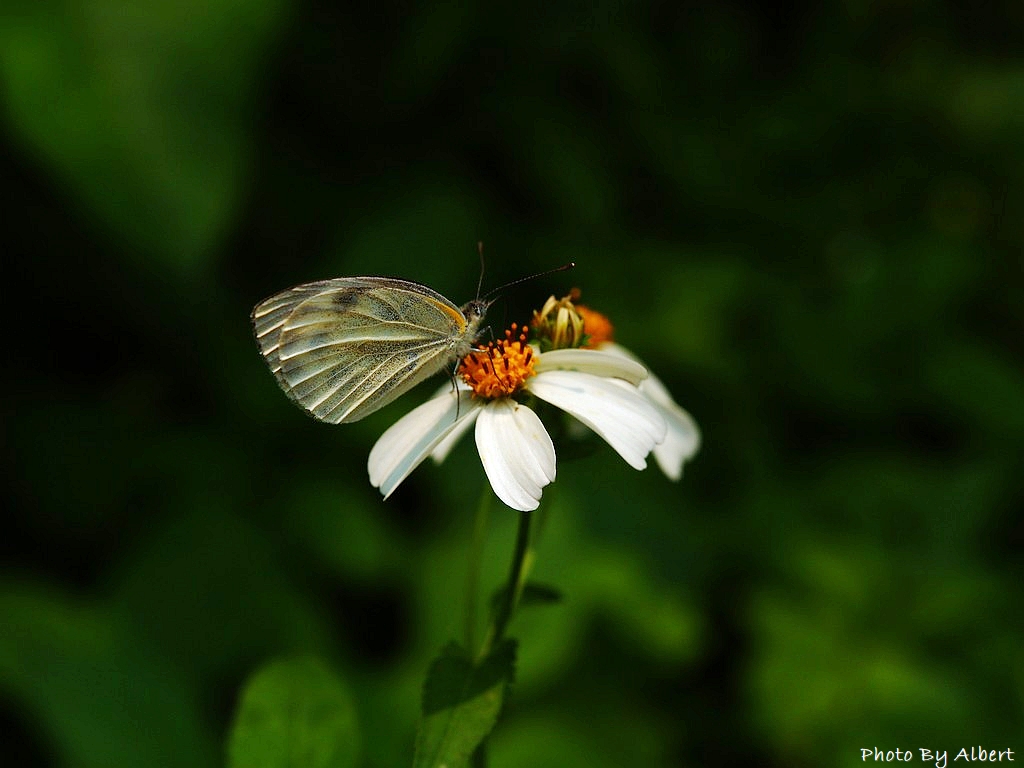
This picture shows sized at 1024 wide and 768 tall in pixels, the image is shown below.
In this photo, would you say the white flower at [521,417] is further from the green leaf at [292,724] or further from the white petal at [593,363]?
the green leaf at [292,724]

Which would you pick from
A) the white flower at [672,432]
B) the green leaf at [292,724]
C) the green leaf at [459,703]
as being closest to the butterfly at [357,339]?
the white flower at [672,432]

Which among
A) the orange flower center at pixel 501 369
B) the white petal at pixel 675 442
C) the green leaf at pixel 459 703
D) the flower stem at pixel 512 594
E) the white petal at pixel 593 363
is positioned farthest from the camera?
the white petal at pixel 675 442

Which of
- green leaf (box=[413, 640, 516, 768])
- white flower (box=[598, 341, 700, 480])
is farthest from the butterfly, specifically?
green leaf (box=[413, 640, 516, 768])

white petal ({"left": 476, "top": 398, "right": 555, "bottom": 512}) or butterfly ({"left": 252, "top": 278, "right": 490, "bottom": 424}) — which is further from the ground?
butterfly ({"left": 252, "top": 278, "right": 490, "bottom": 424})

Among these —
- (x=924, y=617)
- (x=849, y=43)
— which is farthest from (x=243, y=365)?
(x=849, y=43)

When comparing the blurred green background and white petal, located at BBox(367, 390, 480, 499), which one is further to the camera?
the blurred green background

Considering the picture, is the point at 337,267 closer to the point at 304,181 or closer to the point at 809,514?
the point at 304,181

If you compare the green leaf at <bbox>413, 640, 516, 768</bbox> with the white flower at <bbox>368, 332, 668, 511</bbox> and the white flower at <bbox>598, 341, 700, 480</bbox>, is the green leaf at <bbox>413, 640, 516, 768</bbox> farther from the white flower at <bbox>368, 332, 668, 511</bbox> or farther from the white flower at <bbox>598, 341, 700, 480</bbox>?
the white flower at <bbox>598, 341, 700, 480</bbox>

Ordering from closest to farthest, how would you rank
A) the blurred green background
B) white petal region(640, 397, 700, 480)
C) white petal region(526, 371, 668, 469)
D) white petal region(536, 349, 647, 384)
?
1. white petal region(526, 371, 668, 469)
2. white petal region(536, 349, 647, 384)
3. white petal region(640, 397, 700, 480)
4. the blurred green background
